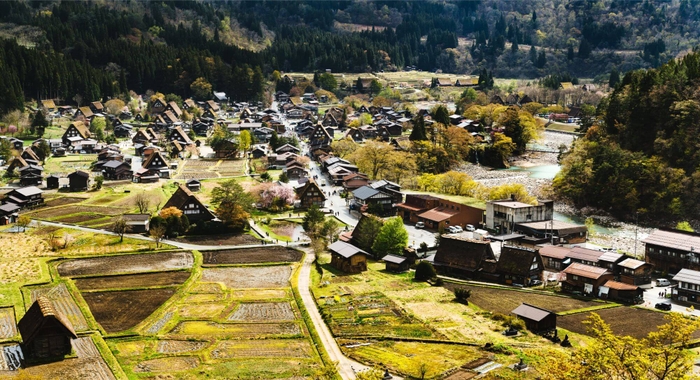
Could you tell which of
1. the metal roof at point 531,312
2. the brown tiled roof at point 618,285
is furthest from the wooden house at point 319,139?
the metal roof at point 531,312

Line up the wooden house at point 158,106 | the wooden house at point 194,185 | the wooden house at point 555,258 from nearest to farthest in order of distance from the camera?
the wooden house at point 555,258, the wooden house at point 194,185, the wooden house at point 158,106

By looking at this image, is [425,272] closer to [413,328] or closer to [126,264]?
[413,328]

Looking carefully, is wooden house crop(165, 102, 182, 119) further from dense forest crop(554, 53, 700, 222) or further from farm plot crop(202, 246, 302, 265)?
farm plot crop(202, 246, 302, 265)

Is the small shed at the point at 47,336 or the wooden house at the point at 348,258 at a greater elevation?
the small shed at the point at 47,336

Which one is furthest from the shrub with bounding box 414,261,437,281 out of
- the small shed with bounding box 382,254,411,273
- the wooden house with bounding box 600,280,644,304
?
the wooden house with bounding box 600,280,644,304

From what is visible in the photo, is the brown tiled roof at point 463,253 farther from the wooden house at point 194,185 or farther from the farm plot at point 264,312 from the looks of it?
the wooden house at point 194,185

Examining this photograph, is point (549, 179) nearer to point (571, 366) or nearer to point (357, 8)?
point (571, 366)

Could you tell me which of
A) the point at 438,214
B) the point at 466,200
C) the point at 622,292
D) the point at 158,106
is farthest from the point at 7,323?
the point at 158,106
